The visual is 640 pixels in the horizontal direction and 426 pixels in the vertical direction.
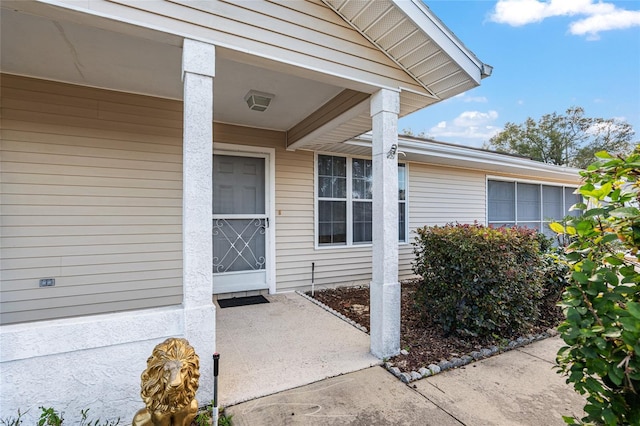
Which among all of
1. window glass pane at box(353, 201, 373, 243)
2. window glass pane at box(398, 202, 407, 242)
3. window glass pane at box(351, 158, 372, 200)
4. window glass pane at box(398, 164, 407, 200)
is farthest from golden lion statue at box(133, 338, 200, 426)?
window glass pane at box(398, 164, 407, 200)

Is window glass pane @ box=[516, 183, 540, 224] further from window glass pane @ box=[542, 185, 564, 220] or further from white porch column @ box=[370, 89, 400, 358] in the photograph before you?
white porch column @ box=[370, 89, 400, 358]

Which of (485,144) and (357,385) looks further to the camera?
(485,144)

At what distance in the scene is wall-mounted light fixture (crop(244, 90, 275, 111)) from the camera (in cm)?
356

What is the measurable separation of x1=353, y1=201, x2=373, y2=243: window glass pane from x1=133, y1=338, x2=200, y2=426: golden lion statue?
442 centimetres

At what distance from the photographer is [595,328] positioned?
3.48 feet

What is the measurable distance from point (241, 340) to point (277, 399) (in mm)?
1097

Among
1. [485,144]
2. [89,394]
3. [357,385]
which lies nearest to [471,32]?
[357,385]

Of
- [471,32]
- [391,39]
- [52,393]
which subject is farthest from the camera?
[471,32]

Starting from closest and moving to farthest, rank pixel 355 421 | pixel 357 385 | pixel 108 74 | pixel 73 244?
1. pixel 355 421
2. pixel 357 385
3. pixel 108 74
4. pixel 73 244

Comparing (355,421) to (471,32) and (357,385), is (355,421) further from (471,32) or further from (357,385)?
(471,32)

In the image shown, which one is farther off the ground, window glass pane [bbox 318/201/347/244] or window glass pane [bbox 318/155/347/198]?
window glass pane [bbox 318/155/347/198]

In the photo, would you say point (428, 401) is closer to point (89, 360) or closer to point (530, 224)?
point (89, 360)

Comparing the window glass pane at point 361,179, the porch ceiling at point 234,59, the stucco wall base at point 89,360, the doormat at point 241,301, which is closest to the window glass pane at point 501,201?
the window glass pane at point 361,179

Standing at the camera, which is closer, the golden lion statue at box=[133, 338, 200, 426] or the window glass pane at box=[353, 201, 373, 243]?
the golden lion statue at box=[133, 338, 200, 426]
